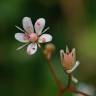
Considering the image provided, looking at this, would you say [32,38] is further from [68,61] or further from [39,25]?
[68,61]

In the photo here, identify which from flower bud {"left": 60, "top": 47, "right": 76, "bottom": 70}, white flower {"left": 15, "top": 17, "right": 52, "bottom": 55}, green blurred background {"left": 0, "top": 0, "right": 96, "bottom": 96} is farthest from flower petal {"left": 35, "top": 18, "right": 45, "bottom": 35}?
green blurred background {"left": 0, "top": 0, "right": 96, "bottom": 96}

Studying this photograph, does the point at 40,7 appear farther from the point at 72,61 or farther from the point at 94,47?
the point at 72,61

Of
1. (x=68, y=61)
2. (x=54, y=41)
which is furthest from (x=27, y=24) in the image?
(x=54, y=41)

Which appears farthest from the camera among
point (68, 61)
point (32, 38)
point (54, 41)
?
point (54, 41)

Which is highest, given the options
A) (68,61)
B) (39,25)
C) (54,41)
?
(39,25)

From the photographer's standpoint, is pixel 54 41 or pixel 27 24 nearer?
pixel 27 24

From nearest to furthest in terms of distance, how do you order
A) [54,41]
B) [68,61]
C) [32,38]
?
[68,61]
[32,38]
[54,41]

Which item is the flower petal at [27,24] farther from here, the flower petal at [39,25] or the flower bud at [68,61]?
the flower bud at [68,61]
